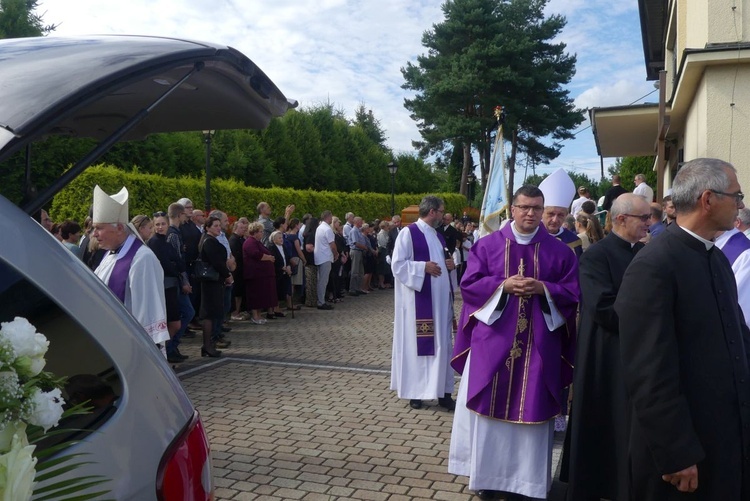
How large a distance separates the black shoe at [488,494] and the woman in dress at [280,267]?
916cm

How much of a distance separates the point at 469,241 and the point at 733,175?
19.0 meters

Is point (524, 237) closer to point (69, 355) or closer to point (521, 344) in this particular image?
point (521, 344)

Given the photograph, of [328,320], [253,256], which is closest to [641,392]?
[253,256]

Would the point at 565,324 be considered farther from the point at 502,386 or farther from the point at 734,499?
the point at 734,499

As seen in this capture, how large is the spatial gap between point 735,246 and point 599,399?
1.82 meters

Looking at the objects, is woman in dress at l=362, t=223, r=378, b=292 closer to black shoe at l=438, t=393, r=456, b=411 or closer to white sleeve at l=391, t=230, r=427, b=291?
white sleeve at l=391, t=230, r=427, b=291

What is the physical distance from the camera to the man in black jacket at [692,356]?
291cm

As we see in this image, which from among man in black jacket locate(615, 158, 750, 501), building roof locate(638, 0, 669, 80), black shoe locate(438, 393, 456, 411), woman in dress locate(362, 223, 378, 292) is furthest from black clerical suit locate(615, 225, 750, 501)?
building roof locate(638, 0, 669, 80)

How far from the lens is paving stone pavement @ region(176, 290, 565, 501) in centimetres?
510

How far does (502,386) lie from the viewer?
4.81 meters

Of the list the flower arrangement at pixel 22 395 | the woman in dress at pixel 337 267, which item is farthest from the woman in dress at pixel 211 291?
the flower arrangement at pixel 22 395

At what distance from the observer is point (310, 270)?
16016 mm

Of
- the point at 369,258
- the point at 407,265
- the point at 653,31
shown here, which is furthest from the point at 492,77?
the point at 407,265

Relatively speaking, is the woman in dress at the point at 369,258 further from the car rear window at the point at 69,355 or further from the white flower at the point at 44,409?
the white flower at the point at 44,409
